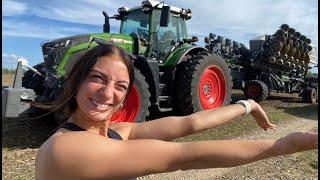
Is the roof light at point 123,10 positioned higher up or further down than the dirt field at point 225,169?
higher up

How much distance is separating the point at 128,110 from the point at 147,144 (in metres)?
5.48

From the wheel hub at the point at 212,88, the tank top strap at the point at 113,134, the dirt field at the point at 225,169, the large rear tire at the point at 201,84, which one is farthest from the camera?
the wheel hub at the point at 212,88

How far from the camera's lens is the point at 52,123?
758 cm

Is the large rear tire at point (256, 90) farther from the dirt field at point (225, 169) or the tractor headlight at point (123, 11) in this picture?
the tractor headlight at point (123, 11)

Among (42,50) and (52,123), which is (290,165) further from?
(42,50)

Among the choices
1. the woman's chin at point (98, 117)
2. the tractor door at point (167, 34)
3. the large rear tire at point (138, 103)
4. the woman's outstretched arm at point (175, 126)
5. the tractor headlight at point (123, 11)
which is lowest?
the large rear tire at point (138, 103)

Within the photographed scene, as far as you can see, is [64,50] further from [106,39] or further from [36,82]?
[36,82]

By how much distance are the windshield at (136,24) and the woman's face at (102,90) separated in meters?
6.82

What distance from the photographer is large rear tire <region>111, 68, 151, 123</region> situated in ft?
22.2

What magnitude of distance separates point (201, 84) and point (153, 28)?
1.48 meters

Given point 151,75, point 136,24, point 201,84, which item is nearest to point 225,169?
point 151,75

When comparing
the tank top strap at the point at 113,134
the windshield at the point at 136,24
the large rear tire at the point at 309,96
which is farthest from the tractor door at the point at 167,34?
the large rear tire at the point at 309,96

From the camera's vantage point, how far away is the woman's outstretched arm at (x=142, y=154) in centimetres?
138

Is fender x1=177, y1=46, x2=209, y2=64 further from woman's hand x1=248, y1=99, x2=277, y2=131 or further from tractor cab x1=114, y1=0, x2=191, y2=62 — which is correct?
woman's hand x1=248, y1=99, x2=277, y2=131
